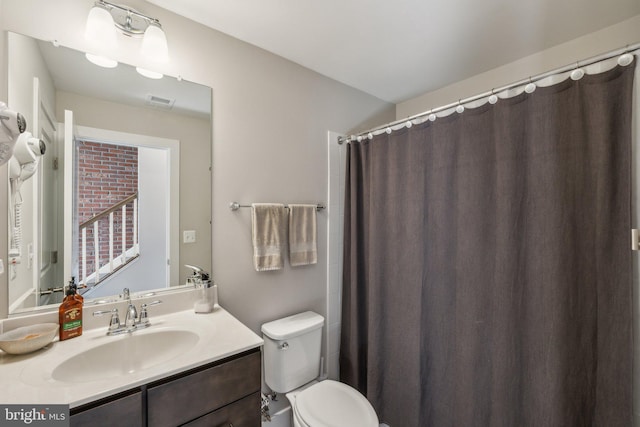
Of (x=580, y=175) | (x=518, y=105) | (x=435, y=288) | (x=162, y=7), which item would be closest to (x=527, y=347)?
(x=435, y=288)

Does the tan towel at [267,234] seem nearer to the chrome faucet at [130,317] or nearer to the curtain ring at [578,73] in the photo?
the chrome faucet at [130,317]

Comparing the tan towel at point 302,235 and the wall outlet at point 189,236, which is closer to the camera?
the wall outlet at point 189,236

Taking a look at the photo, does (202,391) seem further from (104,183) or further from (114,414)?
(104,183)

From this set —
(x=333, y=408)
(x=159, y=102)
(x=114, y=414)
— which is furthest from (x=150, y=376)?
(x=159, y=102)

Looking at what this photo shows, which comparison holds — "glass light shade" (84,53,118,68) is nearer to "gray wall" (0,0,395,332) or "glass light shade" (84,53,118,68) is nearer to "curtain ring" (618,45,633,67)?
"gray wall" (0,0,395,332)

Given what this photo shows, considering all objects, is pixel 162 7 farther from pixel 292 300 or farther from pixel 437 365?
pixel 437 365

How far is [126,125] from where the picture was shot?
1.26 metres

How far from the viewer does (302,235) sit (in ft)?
5.72

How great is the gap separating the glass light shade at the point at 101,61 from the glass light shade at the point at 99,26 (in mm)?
68

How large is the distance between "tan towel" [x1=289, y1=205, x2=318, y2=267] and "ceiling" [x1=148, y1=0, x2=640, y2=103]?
97cm

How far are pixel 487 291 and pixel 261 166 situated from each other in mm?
1371

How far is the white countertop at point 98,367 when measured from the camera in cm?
74

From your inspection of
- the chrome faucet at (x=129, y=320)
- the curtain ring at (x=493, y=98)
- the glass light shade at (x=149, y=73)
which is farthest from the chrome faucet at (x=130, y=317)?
the curtain ring at (x=493, y=98)

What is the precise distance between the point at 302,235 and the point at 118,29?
1.35 metres
